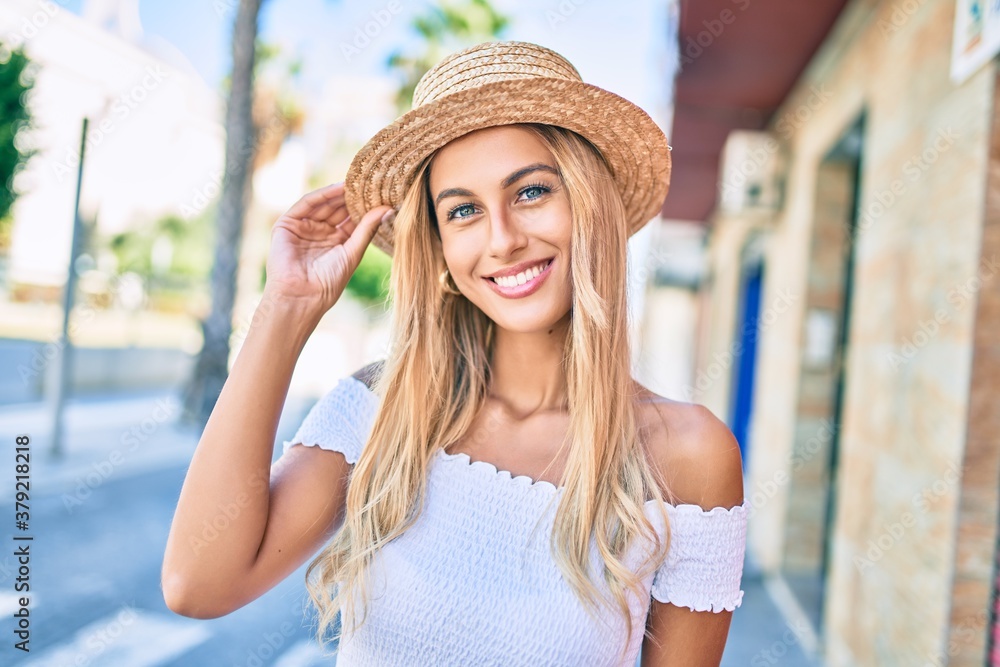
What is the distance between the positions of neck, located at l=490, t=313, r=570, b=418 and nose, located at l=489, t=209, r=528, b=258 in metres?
0.32

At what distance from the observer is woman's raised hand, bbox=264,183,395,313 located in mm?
1796

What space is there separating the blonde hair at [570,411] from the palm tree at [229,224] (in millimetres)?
7053

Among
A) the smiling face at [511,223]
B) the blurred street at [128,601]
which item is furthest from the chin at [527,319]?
the blurred street at [128,601]

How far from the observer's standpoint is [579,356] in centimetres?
180

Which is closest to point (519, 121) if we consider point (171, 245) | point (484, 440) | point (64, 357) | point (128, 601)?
point (484, 440)

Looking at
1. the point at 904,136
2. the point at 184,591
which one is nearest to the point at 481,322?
the point at 184,591

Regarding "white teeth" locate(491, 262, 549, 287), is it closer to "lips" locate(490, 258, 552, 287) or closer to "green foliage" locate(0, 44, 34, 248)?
"lips" locate(490, 258, 552, 287)

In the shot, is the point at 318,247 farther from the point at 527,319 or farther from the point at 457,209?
the point at 527,319

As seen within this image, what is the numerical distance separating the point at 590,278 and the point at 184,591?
3.59ft

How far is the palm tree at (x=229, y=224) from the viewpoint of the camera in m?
8.19

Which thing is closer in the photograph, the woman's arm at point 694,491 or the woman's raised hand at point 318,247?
the woman's arm at point 694,491

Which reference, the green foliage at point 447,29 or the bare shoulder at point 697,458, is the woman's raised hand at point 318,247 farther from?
the green foliage at point 447,29

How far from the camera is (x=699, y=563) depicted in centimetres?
164

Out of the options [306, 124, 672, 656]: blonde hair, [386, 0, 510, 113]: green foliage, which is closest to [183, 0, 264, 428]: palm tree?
[386, 0, 510, 113]: green foliage
